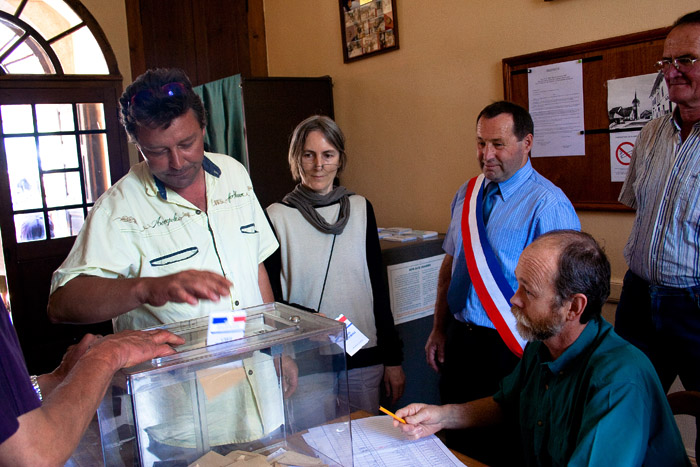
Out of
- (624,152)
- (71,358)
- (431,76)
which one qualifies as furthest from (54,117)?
(624,152)

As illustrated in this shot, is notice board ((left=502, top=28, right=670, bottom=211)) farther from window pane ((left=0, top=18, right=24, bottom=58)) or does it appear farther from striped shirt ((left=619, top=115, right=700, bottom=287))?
window pane ((left=0, top=18, right=24, bottom=58))

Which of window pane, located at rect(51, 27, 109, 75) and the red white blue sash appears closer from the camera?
the red white blue sash

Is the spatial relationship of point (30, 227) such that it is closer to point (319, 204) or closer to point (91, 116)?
point (91, 116)

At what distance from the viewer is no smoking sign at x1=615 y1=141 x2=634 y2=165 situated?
225 cm

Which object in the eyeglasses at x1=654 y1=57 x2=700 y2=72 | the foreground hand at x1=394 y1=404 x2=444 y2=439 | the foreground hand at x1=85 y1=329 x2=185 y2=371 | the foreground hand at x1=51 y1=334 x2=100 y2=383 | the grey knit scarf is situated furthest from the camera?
the grey knit scarf

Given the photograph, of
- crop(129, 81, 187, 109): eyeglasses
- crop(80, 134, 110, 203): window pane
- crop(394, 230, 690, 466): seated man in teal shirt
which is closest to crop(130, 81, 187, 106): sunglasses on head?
crop(129, 81, 187, 109): eyeglasses

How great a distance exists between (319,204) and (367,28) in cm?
177

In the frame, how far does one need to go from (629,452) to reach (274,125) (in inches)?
114

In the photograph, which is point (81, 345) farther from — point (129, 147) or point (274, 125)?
point (129, 147)

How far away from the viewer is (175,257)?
1.45m

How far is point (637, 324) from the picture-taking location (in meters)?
1.89

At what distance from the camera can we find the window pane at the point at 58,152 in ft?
13.9

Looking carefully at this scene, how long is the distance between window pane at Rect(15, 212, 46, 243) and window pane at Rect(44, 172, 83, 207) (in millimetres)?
129

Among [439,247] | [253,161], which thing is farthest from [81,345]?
[253,161]
